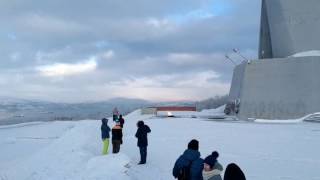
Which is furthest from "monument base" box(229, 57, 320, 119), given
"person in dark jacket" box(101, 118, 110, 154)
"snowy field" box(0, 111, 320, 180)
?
"person in dark jacket" box(101, 118, 110, 154)

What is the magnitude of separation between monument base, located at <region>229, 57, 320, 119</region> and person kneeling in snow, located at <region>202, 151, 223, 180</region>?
21903 mm

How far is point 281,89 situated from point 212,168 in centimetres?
2266

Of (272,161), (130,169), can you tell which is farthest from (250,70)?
(130,169)

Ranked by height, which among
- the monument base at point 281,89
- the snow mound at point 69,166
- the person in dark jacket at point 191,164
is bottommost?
the snow mound at point 69,166

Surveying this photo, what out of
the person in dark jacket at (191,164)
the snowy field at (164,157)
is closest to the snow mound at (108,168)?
the snowy field at (164,157)

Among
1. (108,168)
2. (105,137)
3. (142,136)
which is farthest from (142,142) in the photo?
(105,137)

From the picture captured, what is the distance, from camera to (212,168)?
213 inches

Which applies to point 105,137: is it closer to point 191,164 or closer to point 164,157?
point 164,157

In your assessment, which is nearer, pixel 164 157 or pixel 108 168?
pixel 108 168

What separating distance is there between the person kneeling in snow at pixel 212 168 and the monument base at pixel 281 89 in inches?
862

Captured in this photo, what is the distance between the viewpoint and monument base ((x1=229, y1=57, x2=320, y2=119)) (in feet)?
85.4

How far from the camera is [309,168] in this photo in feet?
33.7

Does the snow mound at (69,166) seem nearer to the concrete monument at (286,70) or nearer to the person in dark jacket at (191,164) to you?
the person in dark jacket at (191,164)

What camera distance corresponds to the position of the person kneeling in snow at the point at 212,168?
17.5 feet
